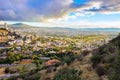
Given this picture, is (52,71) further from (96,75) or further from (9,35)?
(9,35)

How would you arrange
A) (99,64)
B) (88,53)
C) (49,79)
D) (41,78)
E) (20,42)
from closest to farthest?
(99,64) → (49,79) → (41,78) → (88,53) → (20,42)

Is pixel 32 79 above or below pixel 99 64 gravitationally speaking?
below

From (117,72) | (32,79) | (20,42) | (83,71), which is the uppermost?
(117,72)

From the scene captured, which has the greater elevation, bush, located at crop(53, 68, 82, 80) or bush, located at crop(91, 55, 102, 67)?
bush, located at crop(91, 55, 102, 67)

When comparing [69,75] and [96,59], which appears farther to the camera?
[96,59]

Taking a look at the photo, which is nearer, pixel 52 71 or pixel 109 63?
pixel 109 63

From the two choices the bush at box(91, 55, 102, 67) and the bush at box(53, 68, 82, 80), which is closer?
the bush at box(53, 68, 82, 80)

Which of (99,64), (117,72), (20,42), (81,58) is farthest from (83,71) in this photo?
(20,42)

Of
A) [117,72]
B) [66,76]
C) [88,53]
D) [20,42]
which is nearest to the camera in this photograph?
[117,72]

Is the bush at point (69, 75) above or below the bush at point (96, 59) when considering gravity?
below

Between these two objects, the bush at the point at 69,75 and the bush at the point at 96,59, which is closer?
the bush at the point at 69,75

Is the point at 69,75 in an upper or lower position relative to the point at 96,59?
lower
